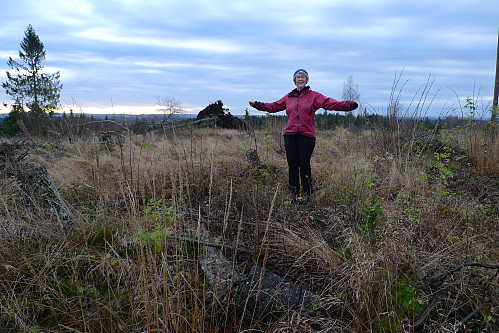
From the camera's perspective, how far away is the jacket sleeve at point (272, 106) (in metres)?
4.71

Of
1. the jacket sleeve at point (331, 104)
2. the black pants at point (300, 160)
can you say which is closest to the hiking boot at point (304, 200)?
the black pants at point (300, 160)

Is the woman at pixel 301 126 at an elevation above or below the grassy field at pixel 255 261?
above

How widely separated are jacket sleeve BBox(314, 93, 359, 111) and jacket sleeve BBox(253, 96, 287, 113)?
0.60 m

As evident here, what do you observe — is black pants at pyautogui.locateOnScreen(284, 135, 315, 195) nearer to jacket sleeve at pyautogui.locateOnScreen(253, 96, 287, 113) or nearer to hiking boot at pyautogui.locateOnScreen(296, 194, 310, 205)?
hiking boot at pyautogui.locateOnScreen(296, 194, 310, 205)

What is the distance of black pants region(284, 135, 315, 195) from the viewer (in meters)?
4.39

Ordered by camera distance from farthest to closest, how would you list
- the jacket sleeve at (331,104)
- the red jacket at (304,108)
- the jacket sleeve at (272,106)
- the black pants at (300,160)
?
the jacket sleeve at (272,106) < the black pants at (300,160) < the red jacket at (304,108) < the jacket sleeve at (331,104)

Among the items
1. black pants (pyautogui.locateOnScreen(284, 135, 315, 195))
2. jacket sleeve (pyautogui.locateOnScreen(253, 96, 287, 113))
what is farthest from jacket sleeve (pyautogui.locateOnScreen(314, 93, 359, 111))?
jacket sleeve (pyautogui.locateOnScreen(253, 96, 287, 113))

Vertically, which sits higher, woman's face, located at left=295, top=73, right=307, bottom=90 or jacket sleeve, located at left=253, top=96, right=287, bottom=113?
woman's face, located at left=295, top=73, right=307, bottom=90

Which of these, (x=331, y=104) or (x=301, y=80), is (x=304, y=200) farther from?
(x=301, y=80)

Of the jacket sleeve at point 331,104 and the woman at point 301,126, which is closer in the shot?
the jacket sleeve at point 331,104

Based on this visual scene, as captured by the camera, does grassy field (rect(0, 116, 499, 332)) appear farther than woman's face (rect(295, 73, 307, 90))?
No

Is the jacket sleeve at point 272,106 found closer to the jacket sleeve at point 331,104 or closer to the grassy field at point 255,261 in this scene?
the jacket sleeve at point 331,104

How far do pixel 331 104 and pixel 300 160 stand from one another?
901 millimetres

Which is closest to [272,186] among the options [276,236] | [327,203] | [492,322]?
[327,203]
